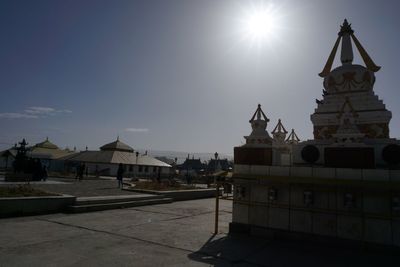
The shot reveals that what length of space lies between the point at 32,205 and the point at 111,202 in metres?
3.88

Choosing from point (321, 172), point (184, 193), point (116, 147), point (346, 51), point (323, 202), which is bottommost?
point (184, 193)

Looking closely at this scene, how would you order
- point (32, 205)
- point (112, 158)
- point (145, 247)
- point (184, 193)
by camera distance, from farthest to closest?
point (112, 158) → point (184, 193) → point (32, 205) → point (145, 247)

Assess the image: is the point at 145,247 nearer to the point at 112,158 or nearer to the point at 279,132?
the point at 279,132

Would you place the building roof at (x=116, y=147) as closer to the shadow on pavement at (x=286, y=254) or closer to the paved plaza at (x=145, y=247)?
the paved plaza at (x=145, y=247)

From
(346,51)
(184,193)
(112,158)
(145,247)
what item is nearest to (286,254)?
(145,247)

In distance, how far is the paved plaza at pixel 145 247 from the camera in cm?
711

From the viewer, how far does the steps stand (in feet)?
44.4

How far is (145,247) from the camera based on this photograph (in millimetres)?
8250

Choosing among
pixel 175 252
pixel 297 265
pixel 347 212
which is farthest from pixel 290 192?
pixel 175 252

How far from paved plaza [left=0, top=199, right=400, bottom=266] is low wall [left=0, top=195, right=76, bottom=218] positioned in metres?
0.54

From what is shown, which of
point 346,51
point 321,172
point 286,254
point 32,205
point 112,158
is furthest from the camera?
point 112,158

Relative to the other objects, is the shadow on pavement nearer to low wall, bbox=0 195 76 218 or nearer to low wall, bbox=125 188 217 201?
low wall, bbox=0 195 76 218

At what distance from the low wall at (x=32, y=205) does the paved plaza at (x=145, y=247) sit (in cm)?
54

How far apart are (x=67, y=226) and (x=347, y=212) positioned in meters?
9.09
